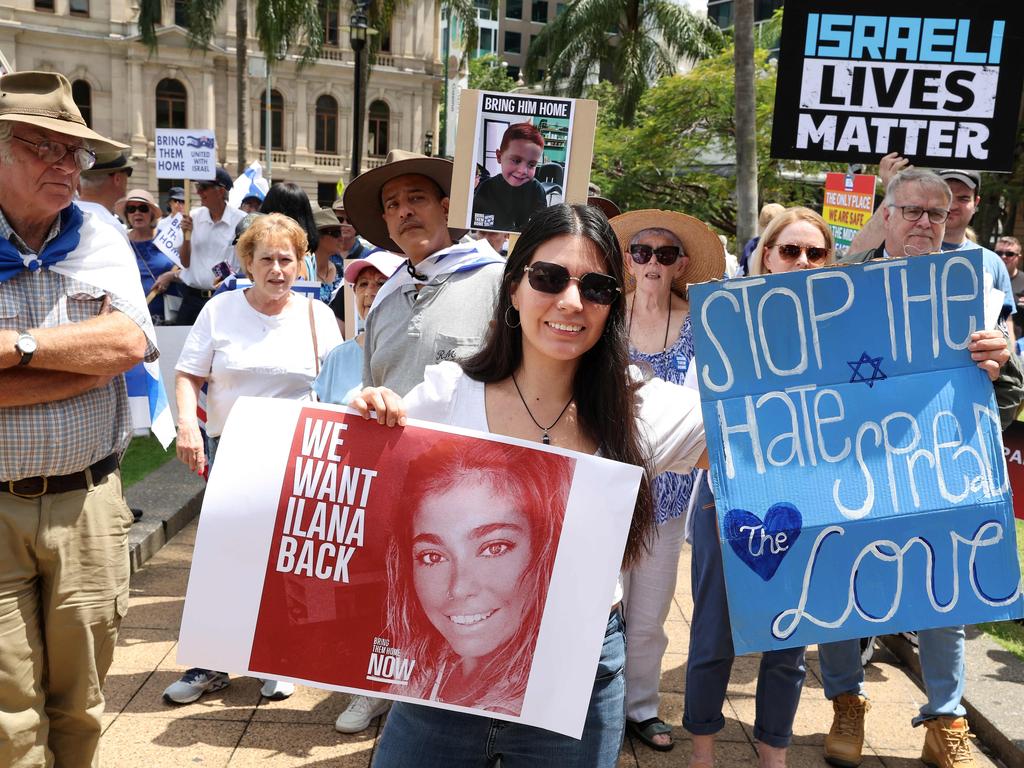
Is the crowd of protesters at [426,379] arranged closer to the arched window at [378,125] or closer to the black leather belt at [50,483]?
the black leather belt at [50,483]

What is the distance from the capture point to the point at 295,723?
405cm

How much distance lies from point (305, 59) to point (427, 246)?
29665 millimetres

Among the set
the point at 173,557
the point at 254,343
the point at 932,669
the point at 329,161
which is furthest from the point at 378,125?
the point at 932,669

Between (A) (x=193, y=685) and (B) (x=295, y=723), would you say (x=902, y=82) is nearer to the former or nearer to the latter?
(B) (x=295, y=723)

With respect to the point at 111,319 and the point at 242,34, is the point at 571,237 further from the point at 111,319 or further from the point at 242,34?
the point at 242,34

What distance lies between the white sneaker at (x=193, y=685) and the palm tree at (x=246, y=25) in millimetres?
23157

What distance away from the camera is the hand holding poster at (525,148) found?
12.6ft

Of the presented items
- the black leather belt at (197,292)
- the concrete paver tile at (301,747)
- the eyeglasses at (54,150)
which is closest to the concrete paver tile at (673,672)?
the concrete paver tile at (301,747)

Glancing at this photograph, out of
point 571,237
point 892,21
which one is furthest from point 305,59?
point 571,237

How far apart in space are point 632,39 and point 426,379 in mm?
31652

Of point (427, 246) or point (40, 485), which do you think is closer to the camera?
point (40, 485)

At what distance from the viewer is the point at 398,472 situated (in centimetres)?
213

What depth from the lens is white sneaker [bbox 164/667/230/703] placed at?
413cm

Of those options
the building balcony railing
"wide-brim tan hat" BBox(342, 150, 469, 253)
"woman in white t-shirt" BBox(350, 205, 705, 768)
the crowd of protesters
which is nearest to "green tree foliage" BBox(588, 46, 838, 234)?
the crowd of protesters
